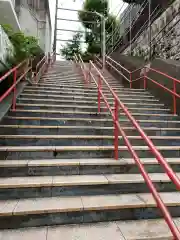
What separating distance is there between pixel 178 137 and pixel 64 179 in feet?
7.27

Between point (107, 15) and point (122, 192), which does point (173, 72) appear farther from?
point (107, 15)

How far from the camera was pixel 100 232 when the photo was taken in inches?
75.7

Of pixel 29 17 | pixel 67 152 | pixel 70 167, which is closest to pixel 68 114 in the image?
pixel 67 152

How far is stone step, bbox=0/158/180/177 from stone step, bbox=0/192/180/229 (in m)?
0.42

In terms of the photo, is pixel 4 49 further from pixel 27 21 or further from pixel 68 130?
pixel 27 21

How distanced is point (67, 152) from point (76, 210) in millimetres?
1032

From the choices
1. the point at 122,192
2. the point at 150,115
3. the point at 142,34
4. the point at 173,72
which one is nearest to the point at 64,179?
the point at 122,192

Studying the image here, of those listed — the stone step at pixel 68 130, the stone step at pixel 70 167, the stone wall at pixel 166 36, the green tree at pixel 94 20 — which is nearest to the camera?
the stone step at pixel 70 167

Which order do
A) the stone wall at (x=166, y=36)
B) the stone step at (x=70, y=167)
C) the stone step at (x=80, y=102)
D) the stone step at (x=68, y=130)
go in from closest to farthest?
the stone step at (x=70, y=167) → the stone step at (x=68, y=130) → the stone step at (x=80, y=102) → the stone wall at (x=166, y=36)

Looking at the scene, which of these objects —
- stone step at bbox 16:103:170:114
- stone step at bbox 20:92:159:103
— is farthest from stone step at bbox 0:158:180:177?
stone step at bbox 20:92:159:103

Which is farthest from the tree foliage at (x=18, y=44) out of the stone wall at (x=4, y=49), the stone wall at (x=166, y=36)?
the stone wall at (x=166, y=36)

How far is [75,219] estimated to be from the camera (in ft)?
6.76

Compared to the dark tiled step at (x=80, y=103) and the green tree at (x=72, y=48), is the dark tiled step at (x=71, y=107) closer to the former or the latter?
the dark tiled step at (x=80, y=103)

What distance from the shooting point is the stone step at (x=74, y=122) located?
361cm
